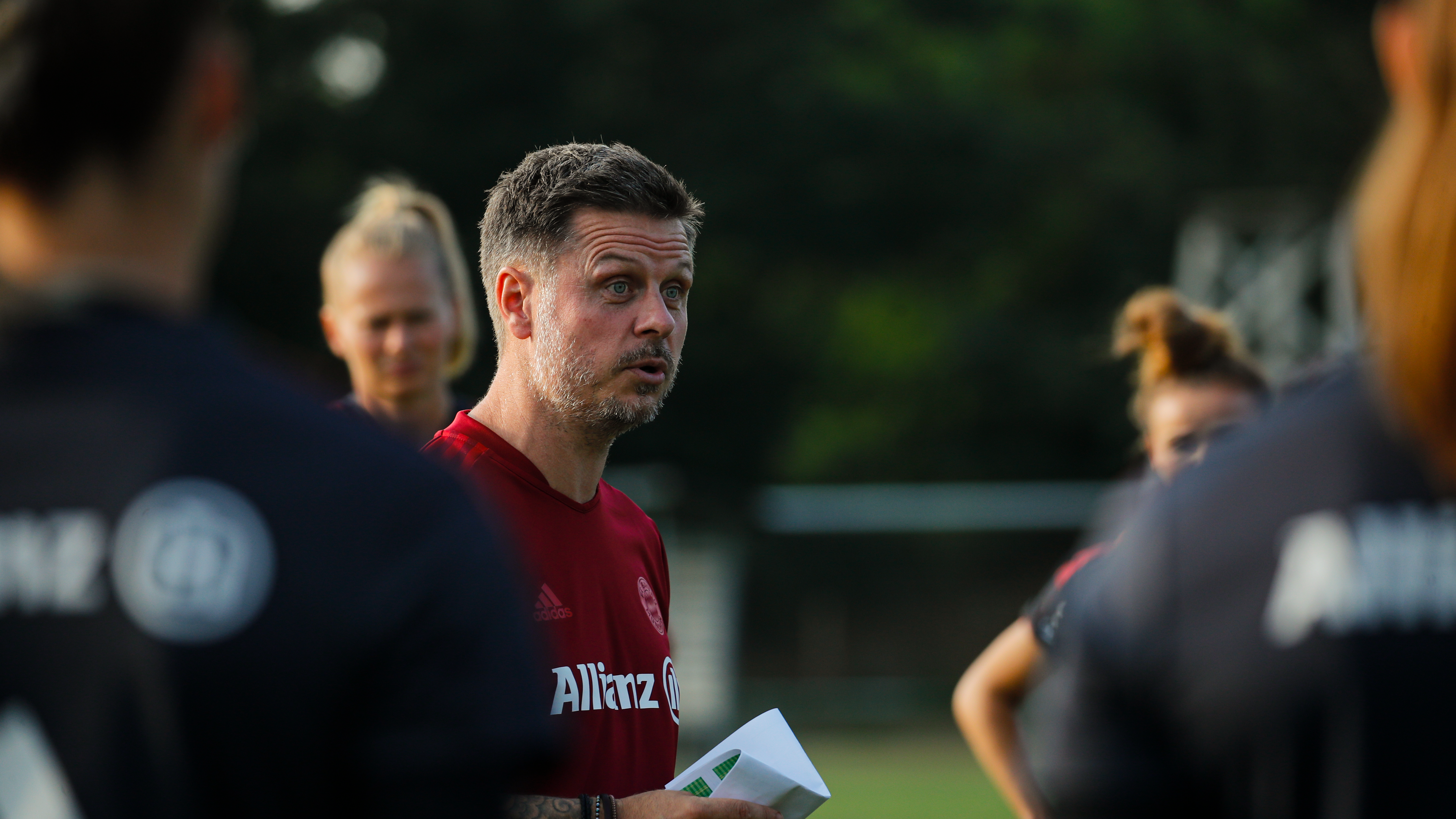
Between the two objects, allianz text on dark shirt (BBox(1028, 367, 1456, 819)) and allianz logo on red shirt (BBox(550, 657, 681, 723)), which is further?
allianz logo on red shirt (BBox(550, 657, 681, 723))

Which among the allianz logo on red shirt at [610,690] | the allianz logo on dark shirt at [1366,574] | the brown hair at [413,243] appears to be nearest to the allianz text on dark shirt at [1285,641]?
the allianz logo on dark shirt at [1366,574]

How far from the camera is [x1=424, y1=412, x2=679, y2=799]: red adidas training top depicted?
2906 mm

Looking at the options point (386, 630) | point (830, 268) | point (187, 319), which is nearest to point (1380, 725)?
point (386, 630)

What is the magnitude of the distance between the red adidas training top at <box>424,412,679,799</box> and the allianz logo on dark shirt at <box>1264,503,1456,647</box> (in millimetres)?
1615

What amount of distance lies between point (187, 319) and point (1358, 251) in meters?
1.13

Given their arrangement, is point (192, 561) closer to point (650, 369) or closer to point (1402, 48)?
point (1402, 48)

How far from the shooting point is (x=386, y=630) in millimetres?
1429

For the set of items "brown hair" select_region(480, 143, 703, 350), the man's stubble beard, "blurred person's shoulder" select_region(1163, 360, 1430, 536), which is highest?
"brown hair" select_region(480, 143, 703, 350)

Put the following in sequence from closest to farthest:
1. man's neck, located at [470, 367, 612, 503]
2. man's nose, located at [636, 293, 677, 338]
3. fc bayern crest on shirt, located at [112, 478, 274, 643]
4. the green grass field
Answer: fc bayern crest on shirt, located at [112, 478, 274, 643], man's neck, located at [470, 367, 612, 503], man's nose, located at [636, 293, 677, 338], the green grass field

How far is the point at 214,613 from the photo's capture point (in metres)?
1.40

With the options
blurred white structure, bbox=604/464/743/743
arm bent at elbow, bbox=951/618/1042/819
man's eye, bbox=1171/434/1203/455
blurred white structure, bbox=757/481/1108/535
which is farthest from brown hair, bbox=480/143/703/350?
blurred white structure, bbox=757/481/1108/535

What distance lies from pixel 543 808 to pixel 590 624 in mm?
407

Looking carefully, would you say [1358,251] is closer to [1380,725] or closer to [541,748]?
[1380,725]

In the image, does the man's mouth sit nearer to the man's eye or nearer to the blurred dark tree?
the man's eye
